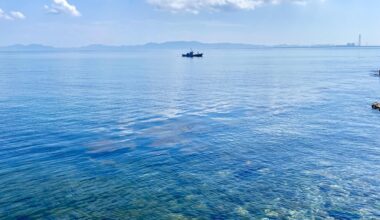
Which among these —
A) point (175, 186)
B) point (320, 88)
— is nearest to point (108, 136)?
point (175, 186)

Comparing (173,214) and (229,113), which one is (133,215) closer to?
(173,214)

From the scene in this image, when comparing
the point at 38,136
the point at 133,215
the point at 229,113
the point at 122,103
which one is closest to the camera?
the point at 133,215

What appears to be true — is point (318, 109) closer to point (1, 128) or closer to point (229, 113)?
point (229, 113)

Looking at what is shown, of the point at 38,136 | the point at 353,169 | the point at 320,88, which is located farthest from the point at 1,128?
the point at 320,88

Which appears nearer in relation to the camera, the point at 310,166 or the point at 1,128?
the point at 310,166

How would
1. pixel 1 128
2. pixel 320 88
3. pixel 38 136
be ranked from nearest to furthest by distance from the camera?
pixel 38 136 → pixel 1 128 → pixel 320 88

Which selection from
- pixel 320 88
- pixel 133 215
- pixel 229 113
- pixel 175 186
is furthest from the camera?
pixel 320 88

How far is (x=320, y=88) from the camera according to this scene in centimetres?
10225

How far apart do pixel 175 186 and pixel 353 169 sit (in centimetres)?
1760

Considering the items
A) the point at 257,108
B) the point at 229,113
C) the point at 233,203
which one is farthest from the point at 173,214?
the point at 257,108

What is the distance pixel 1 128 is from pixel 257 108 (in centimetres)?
4291

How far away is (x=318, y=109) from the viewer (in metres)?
69.4

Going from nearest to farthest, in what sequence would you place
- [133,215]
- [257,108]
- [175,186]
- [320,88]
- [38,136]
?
1. [133,215]
2. [175,186]
3. [38,136]
4. [257,108]
5. [320,88]

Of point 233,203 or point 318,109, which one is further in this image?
point 318,109
